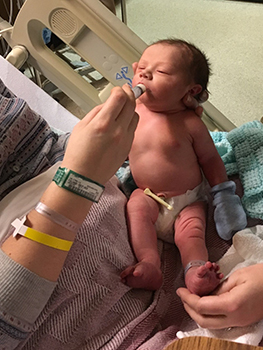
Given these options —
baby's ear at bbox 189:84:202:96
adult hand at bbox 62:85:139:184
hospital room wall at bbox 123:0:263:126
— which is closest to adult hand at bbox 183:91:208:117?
baby's ear at bbox 189:84:202:96

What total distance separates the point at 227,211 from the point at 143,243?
0.80ft

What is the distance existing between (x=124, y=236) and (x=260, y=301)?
0.35 m

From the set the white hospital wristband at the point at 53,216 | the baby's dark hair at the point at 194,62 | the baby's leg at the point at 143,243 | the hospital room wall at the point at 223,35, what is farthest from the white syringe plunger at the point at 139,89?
the hospital room wall at the point at 223,35

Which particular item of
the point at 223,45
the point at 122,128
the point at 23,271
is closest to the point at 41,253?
the point at 23,271

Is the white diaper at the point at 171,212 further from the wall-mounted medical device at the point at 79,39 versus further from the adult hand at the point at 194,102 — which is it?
the wall-mounted medical device at the point at 79,39

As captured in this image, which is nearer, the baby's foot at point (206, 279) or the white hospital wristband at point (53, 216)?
the white hospital wristband at point (53, 216)

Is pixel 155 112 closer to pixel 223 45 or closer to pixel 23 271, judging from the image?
pixel 23 271

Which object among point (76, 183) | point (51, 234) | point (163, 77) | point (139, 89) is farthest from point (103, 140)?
point (163, 77)

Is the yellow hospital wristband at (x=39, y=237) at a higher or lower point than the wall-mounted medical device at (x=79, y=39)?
lower

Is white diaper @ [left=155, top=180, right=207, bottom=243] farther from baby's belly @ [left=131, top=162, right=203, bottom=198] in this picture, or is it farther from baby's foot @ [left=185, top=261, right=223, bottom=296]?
baby's foot @ [left=185, top=261, right=223, bottom=296]

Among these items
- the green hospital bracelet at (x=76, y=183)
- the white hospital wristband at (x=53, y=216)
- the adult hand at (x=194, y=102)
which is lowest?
the adult hand at (x=194, y=102)

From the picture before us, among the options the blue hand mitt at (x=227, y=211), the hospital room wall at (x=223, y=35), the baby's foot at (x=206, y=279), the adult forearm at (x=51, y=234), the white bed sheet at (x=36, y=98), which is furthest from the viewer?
the hospital room wall at (x=223, y=35)

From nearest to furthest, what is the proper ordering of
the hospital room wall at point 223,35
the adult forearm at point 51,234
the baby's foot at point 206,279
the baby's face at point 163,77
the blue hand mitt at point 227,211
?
the adult forearm at point 51,234
the baby's foot at point 206,279
the blue hand mitt at point 227,211
the baby's face at point 163,77
the hospital room wall at point 223,35

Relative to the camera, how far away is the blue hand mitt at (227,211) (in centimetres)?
91
